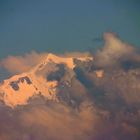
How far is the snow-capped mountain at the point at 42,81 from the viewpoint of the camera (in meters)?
8.01

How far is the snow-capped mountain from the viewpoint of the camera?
8.01 meters

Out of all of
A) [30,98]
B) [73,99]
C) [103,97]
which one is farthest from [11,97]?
[103,97]

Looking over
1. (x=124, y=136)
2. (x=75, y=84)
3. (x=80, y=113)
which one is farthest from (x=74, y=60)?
(x=124, y=136)

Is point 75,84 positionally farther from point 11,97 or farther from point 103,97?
point 11,97

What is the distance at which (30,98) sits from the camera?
26.4 ft

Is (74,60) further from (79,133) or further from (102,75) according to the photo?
(79,133)

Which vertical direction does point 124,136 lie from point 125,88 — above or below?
below

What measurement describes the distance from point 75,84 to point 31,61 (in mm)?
898

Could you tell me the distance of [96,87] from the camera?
808 centimetres

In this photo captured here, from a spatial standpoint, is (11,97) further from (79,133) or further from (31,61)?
(79,133)

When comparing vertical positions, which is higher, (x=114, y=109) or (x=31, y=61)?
(x=31, y=61)

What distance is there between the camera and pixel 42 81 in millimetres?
8188

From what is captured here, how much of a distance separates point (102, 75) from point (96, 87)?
0.25 metres

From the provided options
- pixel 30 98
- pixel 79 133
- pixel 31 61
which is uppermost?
pixel 31 61
